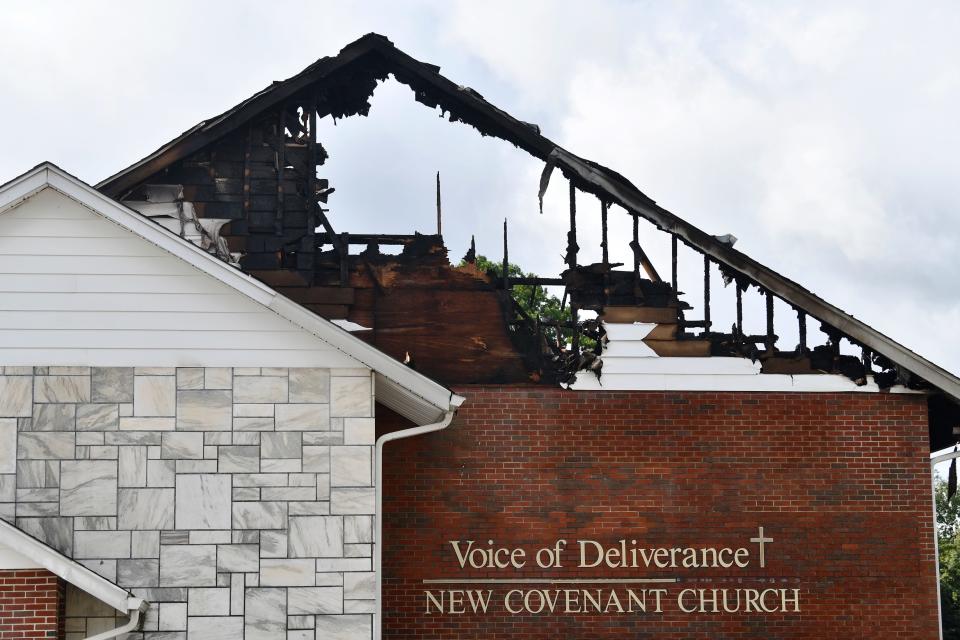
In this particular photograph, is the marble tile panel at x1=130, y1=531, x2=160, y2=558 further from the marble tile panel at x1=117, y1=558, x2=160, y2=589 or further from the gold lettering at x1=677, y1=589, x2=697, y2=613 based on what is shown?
the gold lettering at x1=677, y1=589, x2=697, y2=613

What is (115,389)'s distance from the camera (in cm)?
1201

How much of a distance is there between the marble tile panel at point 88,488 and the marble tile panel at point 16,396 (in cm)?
64

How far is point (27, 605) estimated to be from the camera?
36.2 ft

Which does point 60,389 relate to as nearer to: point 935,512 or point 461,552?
point 461,552

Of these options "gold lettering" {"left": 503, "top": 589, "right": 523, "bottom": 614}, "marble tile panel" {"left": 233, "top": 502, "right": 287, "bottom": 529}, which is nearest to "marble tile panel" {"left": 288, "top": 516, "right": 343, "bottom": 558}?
"marble tile panel" {"left": 233, "top": 502, "right": 287, "bottom": 529}

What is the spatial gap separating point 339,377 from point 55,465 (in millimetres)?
2794

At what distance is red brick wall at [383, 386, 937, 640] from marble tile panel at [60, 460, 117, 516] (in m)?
3.39

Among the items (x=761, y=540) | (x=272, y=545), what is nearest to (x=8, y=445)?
(x=272, y=545)

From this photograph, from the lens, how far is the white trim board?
11.8 metres

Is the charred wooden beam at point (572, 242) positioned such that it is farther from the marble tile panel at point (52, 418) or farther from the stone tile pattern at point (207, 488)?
the marble tile panel at point (52, 418)

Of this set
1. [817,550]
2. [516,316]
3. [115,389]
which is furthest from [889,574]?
[115,389]

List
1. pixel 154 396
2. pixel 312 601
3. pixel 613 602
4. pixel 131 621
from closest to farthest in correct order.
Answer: pixel 131 621 < pixel 312 601 < pixel 154 396 < pixel 613 602

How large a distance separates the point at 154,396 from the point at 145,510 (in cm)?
108

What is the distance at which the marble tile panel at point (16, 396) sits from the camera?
11953 millimetres
